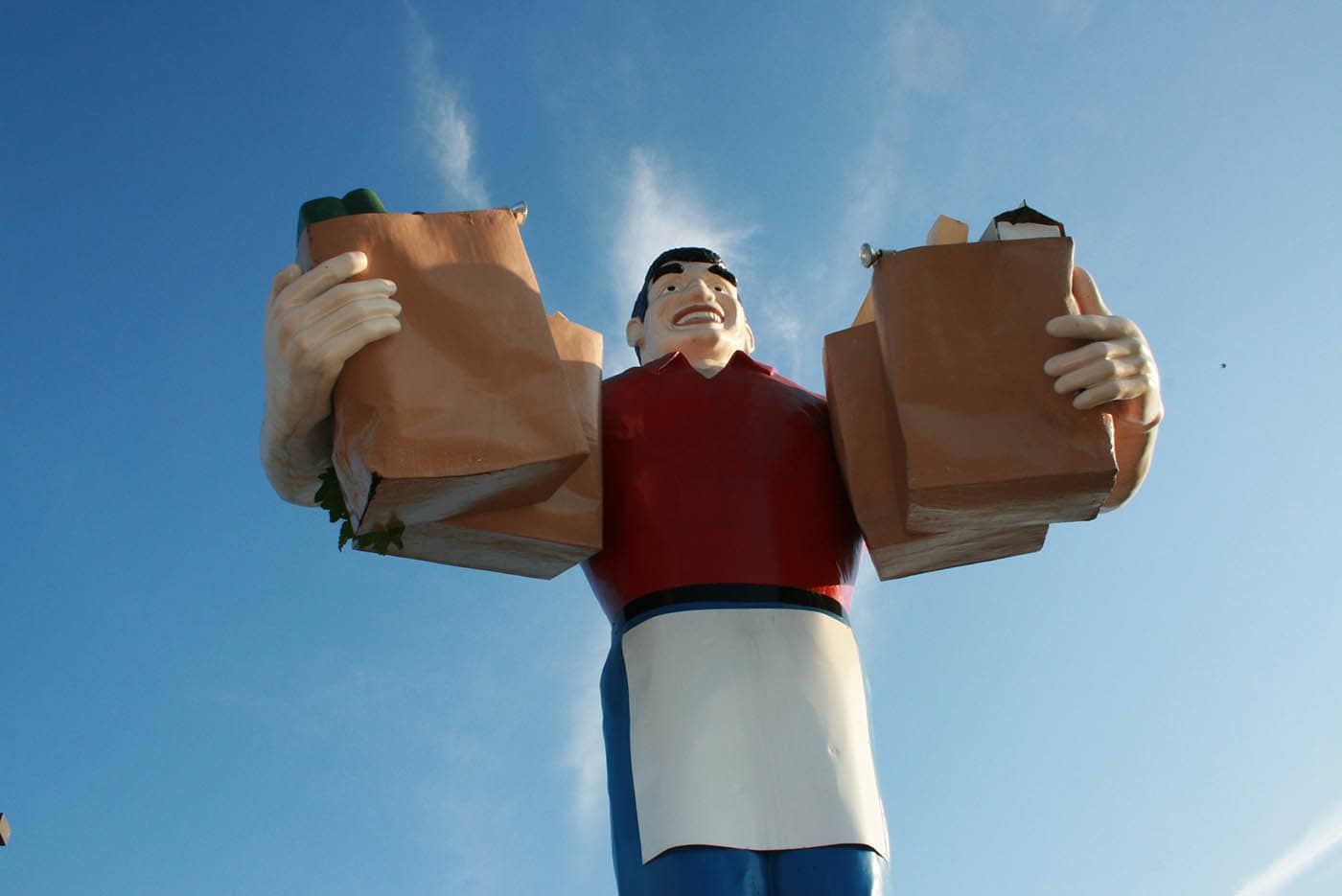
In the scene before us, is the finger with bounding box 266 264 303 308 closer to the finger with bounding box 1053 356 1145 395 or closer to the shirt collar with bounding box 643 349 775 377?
the shirt collar with bounding box 643 349 775 377

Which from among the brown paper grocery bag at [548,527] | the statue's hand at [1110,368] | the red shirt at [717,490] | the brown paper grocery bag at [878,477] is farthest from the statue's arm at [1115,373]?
the brown paper grocery bag at [548,527]

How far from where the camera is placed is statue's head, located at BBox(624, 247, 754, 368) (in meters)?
4.41

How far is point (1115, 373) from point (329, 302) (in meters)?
1.95

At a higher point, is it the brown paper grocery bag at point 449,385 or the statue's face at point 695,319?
the statue's face at point 695,319

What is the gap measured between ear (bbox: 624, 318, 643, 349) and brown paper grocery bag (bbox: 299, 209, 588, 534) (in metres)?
1.26

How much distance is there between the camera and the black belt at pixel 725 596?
11.9ft

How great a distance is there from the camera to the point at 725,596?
3.63 m

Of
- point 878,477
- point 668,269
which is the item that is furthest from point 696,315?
point 878,477

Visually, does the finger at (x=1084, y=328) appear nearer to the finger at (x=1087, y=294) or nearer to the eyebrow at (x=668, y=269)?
the finger at (x=1087, y=294)

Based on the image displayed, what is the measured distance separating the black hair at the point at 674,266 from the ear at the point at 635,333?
19 millimetres

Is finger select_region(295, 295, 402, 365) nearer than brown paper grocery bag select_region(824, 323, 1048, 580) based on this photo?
Yes

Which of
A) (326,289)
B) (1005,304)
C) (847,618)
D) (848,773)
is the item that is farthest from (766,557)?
(326,289)

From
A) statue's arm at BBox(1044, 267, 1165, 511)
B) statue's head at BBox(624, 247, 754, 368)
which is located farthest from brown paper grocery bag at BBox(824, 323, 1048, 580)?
statue's head at BBox(624, 247, 754, 368)

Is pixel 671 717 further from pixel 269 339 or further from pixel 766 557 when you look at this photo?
pixel 269 339
